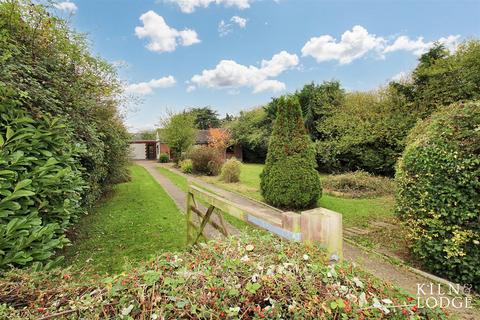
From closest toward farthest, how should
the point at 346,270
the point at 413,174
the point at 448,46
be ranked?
the point at 346,270 < the point at 413,174 < the point at 448,46

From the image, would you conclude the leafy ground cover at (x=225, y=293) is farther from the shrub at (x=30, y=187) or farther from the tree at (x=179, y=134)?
the tree at (x=179, y=134)

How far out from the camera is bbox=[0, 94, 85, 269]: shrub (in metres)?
2.11

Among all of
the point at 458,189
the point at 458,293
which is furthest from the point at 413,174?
the point at 458,293

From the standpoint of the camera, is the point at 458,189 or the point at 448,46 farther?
the point at 448,46

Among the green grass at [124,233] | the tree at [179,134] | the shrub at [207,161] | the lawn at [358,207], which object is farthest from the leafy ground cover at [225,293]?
the tree at [179,134]

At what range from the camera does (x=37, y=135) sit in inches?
101

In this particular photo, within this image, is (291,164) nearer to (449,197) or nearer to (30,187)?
(449,197)

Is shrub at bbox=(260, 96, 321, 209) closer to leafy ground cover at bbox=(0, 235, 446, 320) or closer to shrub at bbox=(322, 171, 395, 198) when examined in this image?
shrub at bbox=(322, 171, 395, 198)

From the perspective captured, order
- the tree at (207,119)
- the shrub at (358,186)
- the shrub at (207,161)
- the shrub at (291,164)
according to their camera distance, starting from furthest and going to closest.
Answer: the tree at (207,119)
the shrub at (207,161)
the shrub at (358,186)
the shrub at (291,164)

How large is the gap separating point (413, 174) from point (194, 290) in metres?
4.32

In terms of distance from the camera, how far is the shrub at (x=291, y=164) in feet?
26.1

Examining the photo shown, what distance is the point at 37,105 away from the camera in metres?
3.11

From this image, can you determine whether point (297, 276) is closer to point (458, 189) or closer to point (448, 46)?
point (458, 189)

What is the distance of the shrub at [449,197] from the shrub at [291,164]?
12.7 ft
